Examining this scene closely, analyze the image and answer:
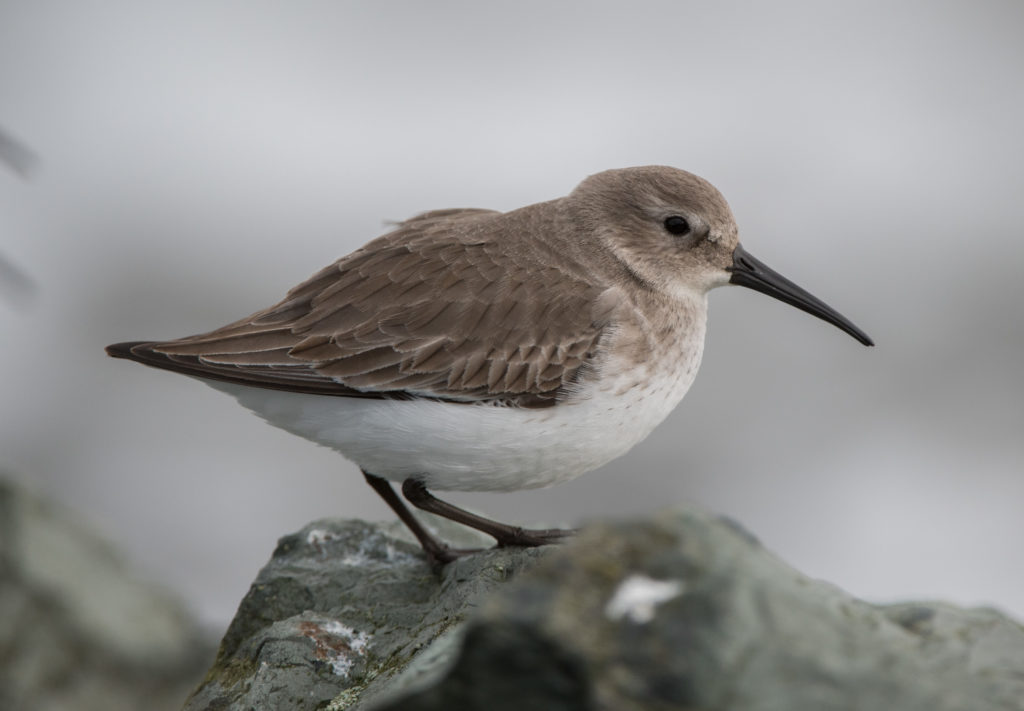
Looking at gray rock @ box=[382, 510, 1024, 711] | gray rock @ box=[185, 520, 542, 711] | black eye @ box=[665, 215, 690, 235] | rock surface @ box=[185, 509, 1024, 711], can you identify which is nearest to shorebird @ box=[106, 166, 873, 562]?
black eye @ box=[665, 215, 690, 235]

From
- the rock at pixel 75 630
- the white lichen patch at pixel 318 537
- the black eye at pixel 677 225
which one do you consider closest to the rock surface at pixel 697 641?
the white lichen patch at pixel 318 537

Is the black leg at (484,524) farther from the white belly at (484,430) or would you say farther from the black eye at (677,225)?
the black eye at (677,225)

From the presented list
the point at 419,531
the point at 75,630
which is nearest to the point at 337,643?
the point at 419,531

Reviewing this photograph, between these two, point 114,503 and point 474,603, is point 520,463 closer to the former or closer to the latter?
point 474,603

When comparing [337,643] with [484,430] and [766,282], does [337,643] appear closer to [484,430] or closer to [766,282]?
[484,430]

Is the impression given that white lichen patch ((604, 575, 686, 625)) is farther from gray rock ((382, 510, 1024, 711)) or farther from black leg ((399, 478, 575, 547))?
black leg ((399, 478, 575, 547))

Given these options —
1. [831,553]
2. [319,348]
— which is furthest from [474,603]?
[831,553]
